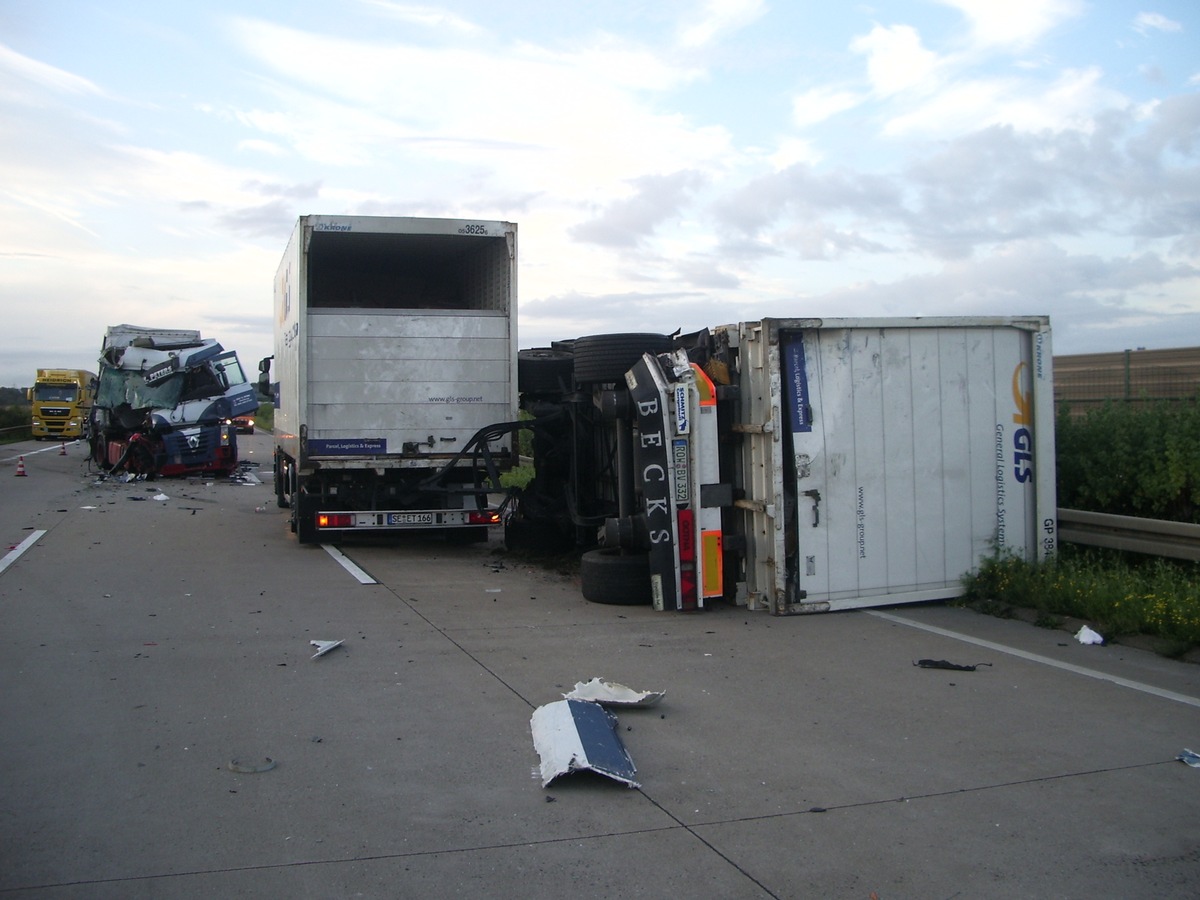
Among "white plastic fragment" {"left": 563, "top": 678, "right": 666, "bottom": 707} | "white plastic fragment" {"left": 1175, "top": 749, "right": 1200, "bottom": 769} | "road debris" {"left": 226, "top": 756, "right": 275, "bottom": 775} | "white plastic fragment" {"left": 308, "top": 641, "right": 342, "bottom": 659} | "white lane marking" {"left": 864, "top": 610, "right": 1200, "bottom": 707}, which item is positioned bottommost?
"white plastic fragment" {"left": 1175, "top": 749, "right": 1200, "bottom": 769}

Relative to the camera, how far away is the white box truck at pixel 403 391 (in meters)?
12.2

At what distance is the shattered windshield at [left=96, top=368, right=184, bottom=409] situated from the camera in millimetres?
25391

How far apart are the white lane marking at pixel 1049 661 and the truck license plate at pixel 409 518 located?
5638 millimetres

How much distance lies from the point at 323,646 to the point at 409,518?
5.04m

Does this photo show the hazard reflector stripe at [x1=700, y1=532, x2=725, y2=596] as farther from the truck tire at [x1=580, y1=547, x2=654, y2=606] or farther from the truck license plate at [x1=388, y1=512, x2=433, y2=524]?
the truck license plate at [x1=388, y1=512, x2=433, y2=524]

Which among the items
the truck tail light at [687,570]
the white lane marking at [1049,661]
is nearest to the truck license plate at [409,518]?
the truck tail light at [687,570]

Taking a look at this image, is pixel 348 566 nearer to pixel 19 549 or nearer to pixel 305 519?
pixel 305 519

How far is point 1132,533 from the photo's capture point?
9.35 meters

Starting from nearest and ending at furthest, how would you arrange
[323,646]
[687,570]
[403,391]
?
[323,646]
[687,570]
[403,391]

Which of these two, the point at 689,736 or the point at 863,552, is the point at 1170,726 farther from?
the point at 863,552

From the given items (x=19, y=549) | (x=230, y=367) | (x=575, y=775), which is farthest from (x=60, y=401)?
(x=575, y=775)

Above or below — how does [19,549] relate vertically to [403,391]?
below

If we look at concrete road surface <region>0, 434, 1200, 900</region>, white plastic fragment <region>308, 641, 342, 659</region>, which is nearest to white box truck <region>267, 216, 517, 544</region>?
concrete road surface <region>0, 434, 1200, 900</region>

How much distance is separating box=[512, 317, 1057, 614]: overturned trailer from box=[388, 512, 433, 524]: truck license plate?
11.8 ft
